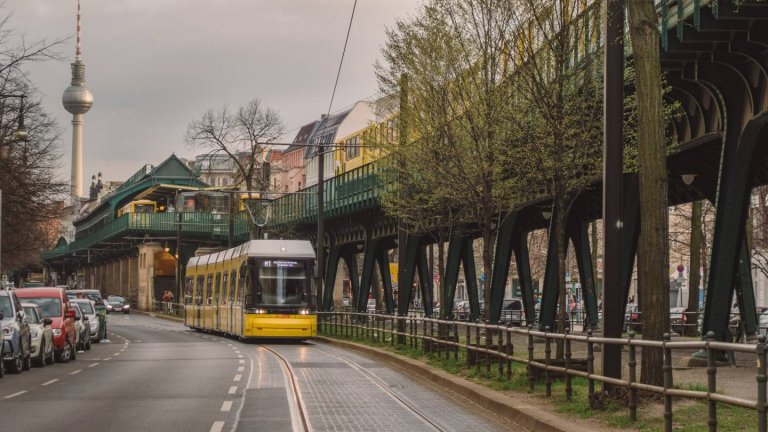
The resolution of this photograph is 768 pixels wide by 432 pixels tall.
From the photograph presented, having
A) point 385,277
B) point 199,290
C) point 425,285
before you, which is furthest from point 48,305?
point 385,277

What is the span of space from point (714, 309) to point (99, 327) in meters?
30.6

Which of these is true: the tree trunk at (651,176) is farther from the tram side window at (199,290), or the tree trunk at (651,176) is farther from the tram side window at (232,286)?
the tram side window at (199,290)

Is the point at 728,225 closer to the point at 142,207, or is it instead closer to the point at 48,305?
the point at 48,305

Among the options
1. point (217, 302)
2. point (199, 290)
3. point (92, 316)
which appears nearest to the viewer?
point (92, 316)

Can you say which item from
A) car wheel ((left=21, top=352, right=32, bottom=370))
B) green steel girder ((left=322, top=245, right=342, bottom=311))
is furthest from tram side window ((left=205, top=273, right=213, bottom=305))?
car wheel ((left=21, top=352, right=32, bottom=370))

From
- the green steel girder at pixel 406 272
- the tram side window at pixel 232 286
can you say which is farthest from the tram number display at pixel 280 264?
the green steel girder at pixel 406 272

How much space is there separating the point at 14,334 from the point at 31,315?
3.76 m

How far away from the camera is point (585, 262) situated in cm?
4541

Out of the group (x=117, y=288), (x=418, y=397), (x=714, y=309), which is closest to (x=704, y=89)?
(x=714, y=309)

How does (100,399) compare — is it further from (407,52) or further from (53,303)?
(53,303)

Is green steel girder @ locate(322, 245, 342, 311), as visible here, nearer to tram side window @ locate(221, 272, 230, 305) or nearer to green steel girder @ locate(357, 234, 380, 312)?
green steel girder @ locate(357, 234, 380, 312)

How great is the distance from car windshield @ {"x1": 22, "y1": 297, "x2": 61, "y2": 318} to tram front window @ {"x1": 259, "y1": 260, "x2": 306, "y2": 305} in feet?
31.1

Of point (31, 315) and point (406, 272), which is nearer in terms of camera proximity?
point (31, 315)

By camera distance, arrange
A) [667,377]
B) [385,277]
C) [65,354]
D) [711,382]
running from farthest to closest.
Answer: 1. [385,277]
2. [65,354]
3. [667,377]
4. [711,382]
